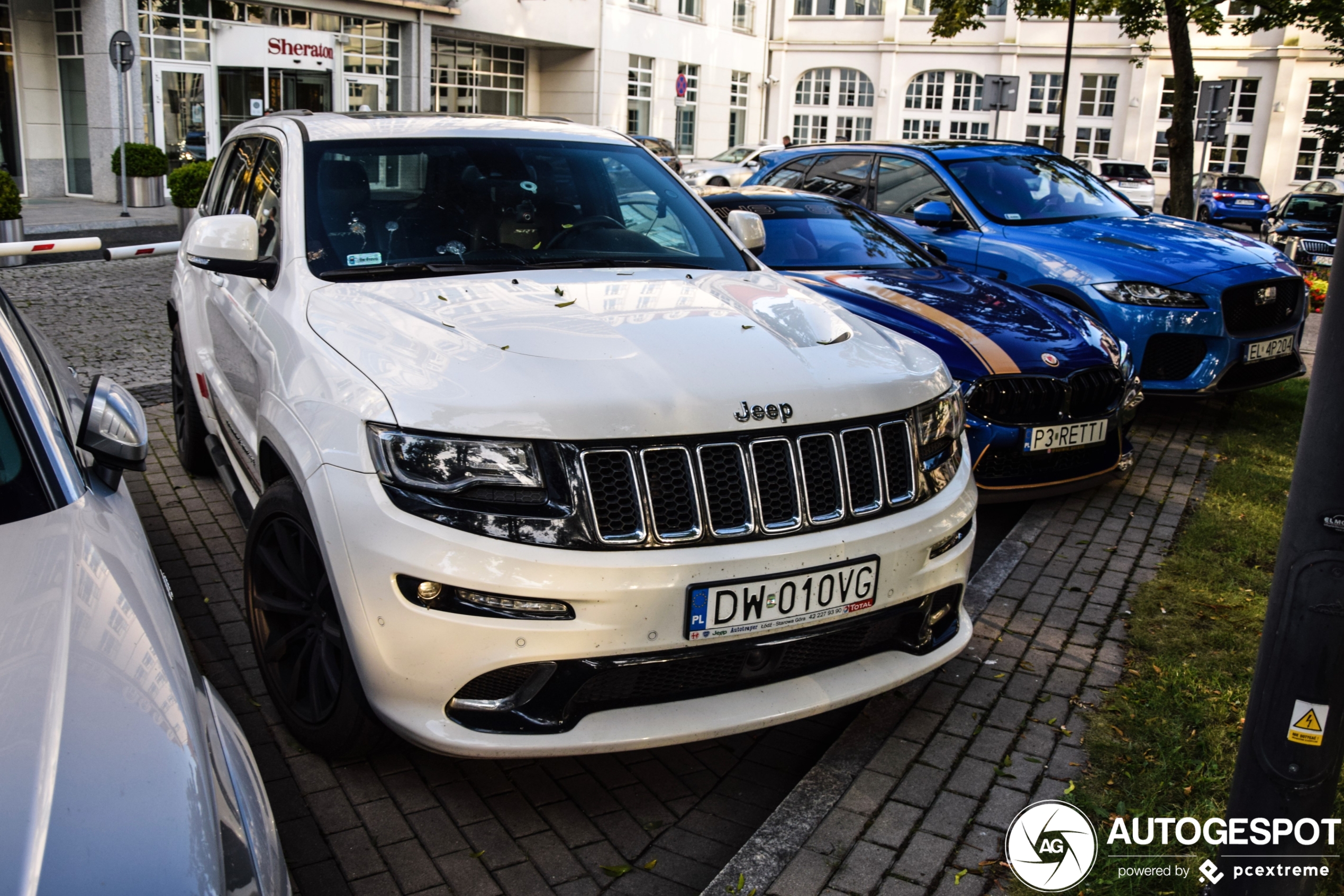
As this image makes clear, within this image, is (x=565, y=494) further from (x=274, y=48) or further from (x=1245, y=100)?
(x=1245, y=100)

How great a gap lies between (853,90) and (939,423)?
5176 centimetres

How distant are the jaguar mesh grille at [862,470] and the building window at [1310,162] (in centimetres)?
4919

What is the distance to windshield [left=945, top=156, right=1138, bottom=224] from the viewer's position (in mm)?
8273

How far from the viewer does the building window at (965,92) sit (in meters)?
49.8

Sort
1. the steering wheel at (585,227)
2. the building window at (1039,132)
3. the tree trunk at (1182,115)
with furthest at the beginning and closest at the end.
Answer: the building window at (1039,132), the tree trunk at (1182,115), the steering wheel at (585,227)

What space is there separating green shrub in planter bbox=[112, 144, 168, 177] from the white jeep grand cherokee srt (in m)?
18.8

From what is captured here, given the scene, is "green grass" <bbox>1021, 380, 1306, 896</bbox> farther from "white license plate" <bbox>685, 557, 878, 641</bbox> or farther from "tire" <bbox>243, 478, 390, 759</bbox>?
"tire" <bbox>243, 478, 390, 759</bbox>

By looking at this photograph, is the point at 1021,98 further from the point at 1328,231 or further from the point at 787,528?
the point at 787,528

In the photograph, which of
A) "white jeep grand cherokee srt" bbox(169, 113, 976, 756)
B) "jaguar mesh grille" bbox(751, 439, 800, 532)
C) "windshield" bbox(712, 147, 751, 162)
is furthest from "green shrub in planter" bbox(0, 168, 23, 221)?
"windshield" bbox(712, 147, 751, 162)

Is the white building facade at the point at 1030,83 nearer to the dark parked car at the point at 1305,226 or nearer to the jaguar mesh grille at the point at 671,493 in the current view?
the dark parked car at the point at 1305,226

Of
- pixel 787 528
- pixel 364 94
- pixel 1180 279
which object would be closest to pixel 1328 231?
pixel 1180 279

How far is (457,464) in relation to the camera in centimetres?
285

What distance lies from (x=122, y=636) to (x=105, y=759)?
1.10 ft

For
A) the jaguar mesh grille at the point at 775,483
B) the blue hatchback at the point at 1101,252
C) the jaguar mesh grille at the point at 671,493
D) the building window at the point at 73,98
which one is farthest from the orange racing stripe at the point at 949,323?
the building window at the point at 73,98
